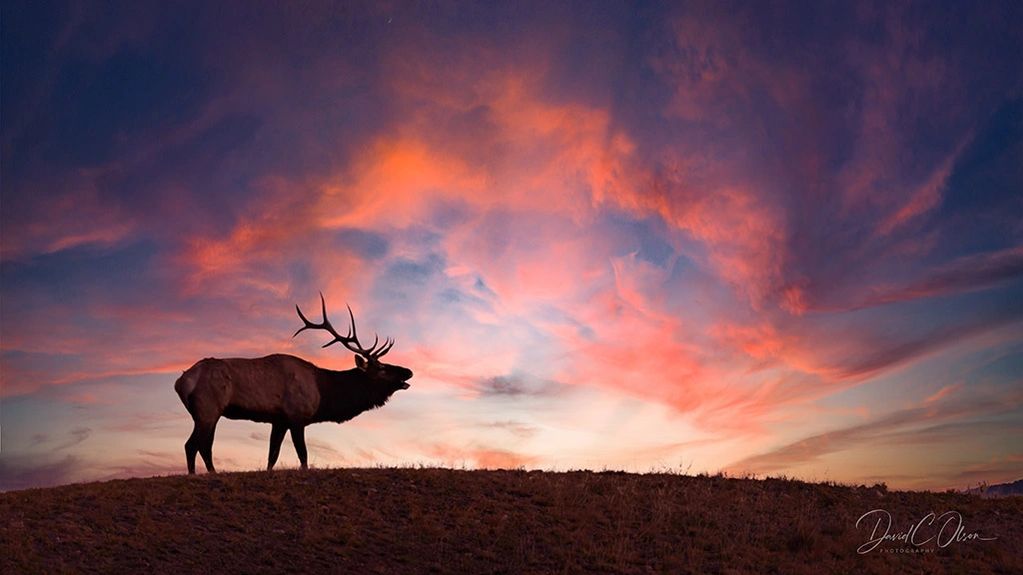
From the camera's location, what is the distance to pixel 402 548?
545 inches

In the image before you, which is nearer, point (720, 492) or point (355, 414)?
point (720, 492)

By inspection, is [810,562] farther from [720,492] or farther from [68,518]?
[68,518]

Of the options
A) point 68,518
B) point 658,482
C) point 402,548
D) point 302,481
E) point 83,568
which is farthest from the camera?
point 658,482

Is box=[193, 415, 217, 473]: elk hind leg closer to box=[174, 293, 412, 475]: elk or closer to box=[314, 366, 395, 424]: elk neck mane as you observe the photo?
box=[174, 293, 412, 475]: elk

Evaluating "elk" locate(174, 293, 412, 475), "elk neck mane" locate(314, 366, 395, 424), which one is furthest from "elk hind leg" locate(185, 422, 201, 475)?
"elk neck mane" locate(314, 366, 395, 424)

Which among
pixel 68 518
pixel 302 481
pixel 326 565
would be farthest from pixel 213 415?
pixel 326 565

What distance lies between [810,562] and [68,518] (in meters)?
13.2

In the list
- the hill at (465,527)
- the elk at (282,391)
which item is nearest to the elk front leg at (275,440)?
the elk at (282,391)

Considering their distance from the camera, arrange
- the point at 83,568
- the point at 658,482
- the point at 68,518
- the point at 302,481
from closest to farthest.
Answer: the point at 83,568
the point at 68,518
the point at 302,481
the point at 658,482

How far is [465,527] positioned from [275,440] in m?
8.19

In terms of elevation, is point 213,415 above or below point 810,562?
above

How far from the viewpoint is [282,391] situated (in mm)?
21422

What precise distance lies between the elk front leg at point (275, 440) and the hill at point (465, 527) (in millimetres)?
2875

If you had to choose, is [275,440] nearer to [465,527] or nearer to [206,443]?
[206,443]
